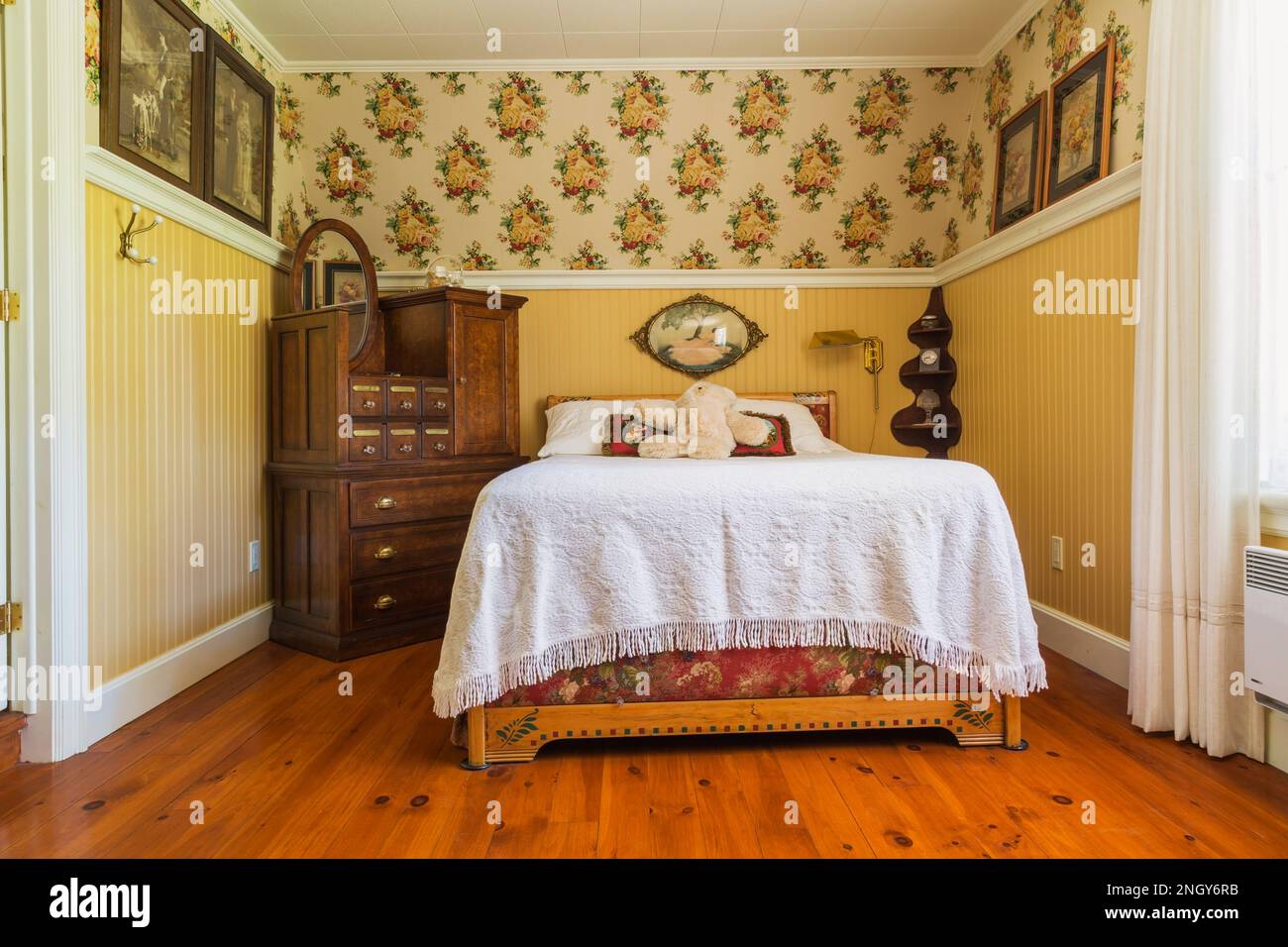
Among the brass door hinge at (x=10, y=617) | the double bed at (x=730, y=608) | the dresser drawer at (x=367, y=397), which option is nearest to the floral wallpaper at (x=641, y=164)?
the dresser drawer at (x=367, y=397)

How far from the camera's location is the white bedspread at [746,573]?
181cm

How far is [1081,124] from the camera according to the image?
8.81ft

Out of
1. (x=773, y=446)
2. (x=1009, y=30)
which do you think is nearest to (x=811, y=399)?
(x=773, y=446)

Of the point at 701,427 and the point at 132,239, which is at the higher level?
the point at 132,239

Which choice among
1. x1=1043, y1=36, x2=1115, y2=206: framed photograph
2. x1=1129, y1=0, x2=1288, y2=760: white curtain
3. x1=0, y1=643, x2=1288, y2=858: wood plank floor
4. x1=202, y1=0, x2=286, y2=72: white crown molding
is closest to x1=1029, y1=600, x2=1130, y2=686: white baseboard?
x1=0, y1=643, x2=1288, y2=858: wood plank floor

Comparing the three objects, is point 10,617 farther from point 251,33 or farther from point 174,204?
point 251,33

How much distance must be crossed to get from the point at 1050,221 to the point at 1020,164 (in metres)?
0.50

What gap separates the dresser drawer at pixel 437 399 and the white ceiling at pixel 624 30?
1738 millimetres

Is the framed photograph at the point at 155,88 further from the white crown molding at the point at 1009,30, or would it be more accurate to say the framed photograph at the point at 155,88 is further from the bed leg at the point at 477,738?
the white crown molding at the point at 1009,30

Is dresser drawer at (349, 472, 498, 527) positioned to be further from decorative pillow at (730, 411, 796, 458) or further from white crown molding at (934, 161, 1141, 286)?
white crown molding at (934, 161, 1141, 286)

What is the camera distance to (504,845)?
4.83 ft
